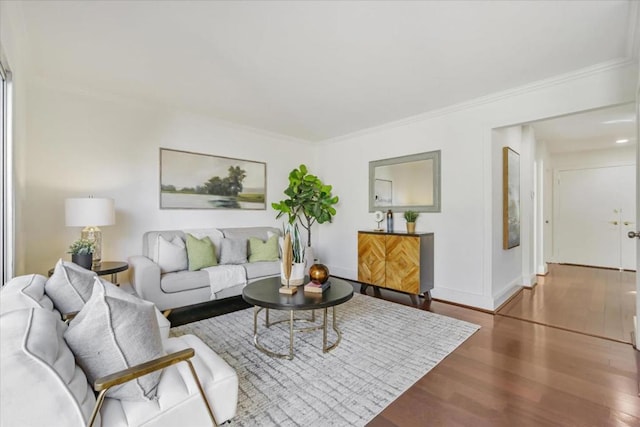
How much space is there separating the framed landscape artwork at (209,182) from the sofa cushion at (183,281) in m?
1.08

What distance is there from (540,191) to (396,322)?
437cm

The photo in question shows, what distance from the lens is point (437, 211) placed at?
396 centimetres

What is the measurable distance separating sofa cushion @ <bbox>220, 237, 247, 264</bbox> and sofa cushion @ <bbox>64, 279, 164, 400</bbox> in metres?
2.54

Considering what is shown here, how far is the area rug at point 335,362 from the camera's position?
1.72m

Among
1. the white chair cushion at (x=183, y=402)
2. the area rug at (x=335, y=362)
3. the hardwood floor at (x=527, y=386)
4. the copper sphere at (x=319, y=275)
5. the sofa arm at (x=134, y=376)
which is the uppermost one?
the copper sphere at (x=319, y=275)

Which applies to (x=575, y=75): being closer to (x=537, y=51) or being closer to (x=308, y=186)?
(x=537, y=51)

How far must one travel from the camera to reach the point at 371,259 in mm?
4125

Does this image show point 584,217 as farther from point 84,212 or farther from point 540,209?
point 84,212

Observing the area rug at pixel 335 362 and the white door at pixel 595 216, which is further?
the white door at pixel 595 216

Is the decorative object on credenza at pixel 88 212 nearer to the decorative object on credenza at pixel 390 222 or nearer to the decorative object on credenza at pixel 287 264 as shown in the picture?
the decorative object on credenza at pixel 287 264

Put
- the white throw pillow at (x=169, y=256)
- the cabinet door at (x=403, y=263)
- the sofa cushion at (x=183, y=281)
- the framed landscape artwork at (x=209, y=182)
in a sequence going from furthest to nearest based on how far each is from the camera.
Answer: the framed landscape artwork at (x=209, y=182), the cabinet door at (x=403, y=263), the white throw pillow at (x=169, y=256), the sofa cushion at (x=183, y=281)

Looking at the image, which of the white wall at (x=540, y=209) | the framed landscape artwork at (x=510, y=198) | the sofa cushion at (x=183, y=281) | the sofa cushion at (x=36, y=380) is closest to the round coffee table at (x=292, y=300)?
the sofa cushion at (x=183, y=281)

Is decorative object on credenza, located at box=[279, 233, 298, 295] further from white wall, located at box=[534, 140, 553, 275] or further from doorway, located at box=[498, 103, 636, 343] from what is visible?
white wall, located at box=[534, 140, 553, 275]

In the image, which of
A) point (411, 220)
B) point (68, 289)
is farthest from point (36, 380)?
point (411, 220)
